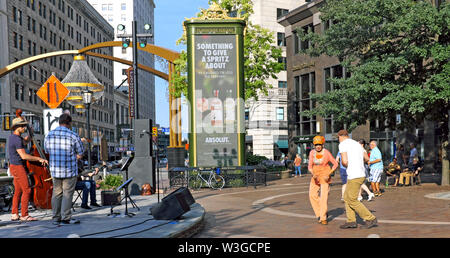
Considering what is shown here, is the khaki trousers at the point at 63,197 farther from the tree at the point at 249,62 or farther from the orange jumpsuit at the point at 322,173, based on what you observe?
the tree at the point at 249,62

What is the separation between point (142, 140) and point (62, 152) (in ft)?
27.2

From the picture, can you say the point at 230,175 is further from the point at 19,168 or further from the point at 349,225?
the point at 19,168

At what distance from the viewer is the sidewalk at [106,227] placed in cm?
769

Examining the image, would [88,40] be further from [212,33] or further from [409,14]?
[409,14]

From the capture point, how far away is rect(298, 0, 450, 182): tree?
17.9 m

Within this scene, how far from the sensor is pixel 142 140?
17188 millimetres

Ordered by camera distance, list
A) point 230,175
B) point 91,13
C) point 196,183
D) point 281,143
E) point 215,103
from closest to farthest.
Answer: point 196,183
point 230,175
point 215,103
point 281,143
point 91,13

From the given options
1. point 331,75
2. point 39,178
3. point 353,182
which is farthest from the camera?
point 331,75

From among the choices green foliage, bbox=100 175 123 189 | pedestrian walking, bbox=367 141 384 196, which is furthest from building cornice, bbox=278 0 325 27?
green foliage, bbox=100 175 123 189

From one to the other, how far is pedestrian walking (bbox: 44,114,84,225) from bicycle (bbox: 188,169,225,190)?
12.6m

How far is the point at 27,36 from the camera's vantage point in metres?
63.1

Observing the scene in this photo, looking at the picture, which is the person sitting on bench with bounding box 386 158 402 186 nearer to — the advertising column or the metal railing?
the metal railing

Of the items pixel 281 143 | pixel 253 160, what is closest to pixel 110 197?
pixel 253 160

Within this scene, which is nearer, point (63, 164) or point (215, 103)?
point (63, 164)
